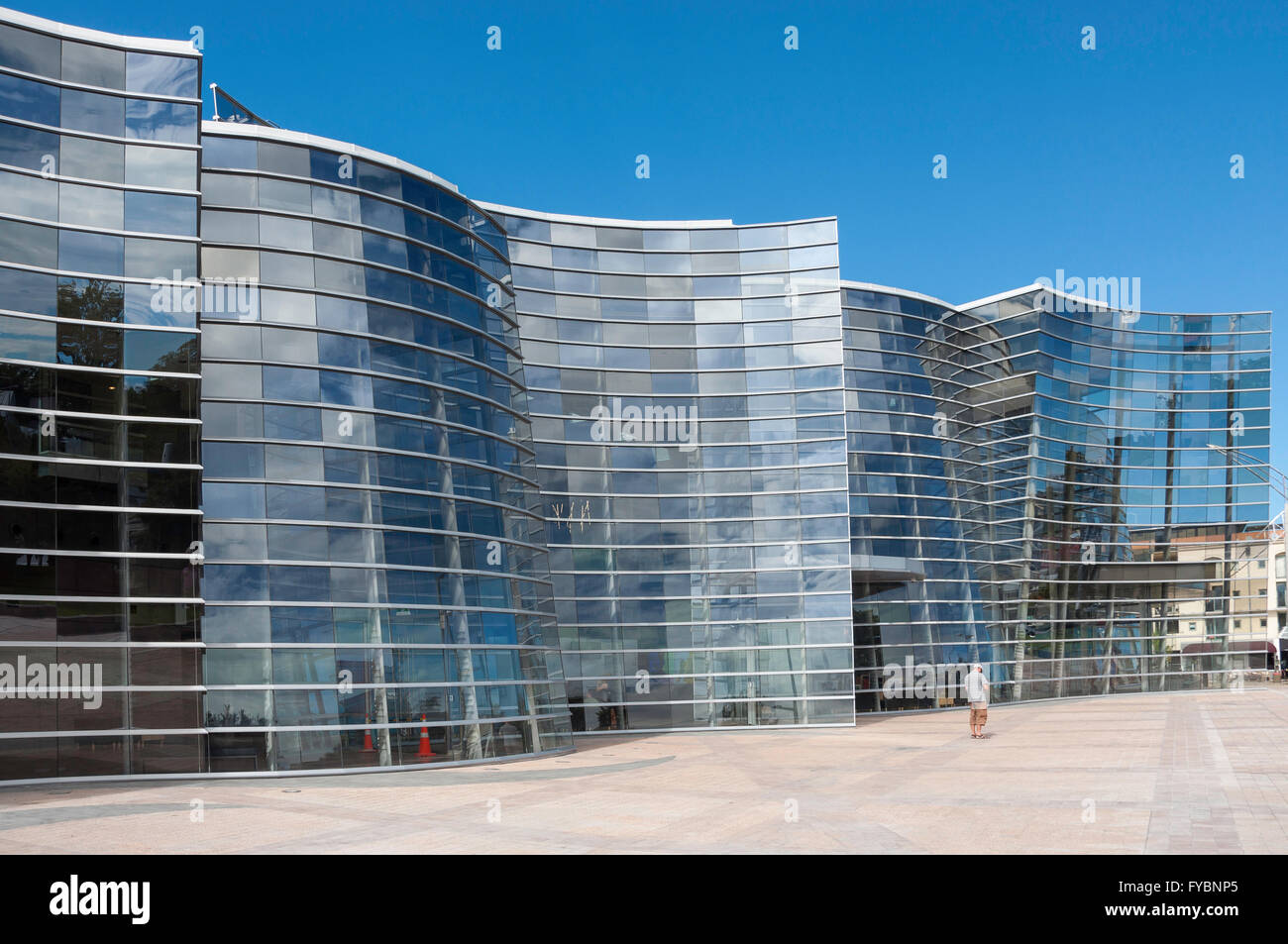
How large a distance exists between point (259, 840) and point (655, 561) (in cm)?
2662

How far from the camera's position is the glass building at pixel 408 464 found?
75.7 ft

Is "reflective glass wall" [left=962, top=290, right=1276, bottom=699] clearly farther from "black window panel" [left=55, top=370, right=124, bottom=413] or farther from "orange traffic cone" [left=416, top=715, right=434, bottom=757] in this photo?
"black window panel" [left=55, top=370, right=124, bottom=413]

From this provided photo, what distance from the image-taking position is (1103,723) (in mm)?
35500

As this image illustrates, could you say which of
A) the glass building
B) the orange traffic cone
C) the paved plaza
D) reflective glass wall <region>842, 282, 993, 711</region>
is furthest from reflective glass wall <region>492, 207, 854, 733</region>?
the orange traffic cone

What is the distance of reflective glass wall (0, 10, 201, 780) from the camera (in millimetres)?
22156

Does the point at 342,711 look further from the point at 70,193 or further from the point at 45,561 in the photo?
the point at 70,193

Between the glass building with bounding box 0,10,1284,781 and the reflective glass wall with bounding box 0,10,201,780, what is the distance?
0.20ft

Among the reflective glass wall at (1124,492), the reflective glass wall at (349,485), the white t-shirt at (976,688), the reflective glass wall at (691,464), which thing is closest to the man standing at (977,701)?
the white t-shirt at (976,688)

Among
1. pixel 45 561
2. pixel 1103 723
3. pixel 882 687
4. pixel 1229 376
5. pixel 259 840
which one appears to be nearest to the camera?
pixel 259 840

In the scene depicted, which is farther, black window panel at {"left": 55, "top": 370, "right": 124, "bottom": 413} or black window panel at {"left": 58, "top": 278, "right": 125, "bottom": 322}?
black window panel at {"left": 58, "top": 278, "right": 125, "bottom": 322}

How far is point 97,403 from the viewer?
23.3 metres

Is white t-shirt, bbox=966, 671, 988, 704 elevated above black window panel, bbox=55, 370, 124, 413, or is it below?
below

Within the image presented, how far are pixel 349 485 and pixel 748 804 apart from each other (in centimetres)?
1277

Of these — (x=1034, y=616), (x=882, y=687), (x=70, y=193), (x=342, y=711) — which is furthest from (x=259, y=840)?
(x=1034, y=616)
